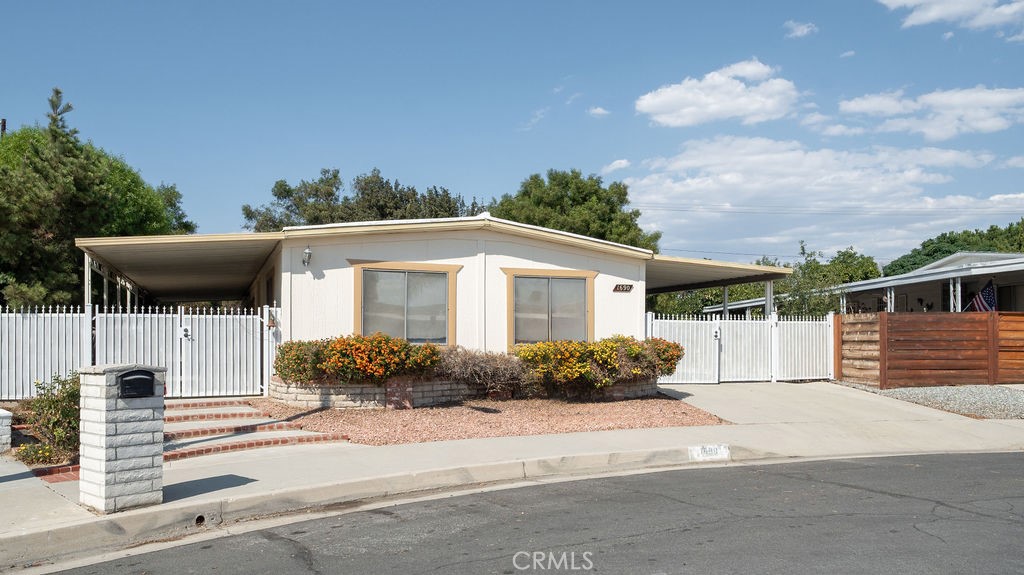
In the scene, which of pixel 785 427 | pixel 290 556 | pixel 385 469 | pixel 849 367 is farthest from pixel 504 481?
pixel 849 367

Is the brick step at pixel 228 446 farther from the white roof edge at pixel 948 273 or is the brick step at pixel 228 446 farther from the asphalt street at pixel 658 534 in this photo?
the white roof edge at pixel 948 273

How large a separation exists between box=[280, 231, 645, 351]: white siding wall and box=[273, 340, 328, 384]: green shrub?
1386 millimetres


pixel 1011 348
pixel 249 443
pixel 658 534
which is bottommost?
pixel 658 534

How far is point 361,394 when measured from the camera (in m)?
14.3

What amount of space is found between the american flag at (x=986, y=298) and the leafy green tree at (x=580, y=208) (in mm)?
15664

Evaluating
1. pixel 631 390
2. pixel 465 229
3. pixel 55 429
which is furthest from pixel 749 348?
pixel 55 429

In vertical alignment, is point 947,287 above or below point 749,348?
above

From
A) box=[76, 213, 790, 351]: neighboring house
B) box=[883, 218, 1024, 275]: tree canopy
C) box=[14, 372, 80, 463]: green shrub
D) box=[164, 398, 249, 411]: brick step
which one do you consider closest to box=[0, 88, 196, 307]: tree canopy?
box=[76, 213, 790, 351]: neighboring house

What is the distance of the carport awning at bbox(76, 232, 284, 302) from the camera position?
14578 millimetres

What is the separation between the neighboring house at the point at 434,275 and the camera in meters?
15.5

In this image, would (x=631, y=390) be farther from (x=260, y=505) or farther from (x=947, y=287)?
(x=947, y=287)

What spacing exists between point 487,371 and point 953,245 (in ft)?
180

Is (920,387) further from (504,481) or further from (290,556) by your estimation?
(290,556)

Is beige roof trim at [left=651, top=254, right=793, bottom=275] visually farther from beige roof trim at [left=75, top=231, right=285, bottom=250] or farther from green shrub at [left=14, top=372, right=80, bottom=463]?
green shrub at [left=14, top=372, right=80, bottom=463]
